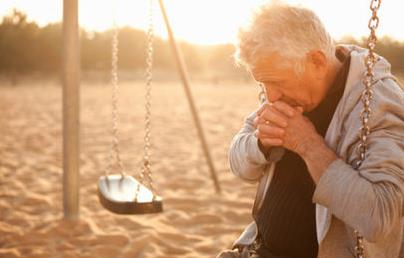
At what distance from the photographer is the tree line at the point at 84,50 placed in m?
36.8

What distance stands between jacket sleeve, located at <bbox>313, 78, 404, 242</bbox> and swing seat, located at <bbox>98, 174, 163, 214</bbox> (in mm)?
1487

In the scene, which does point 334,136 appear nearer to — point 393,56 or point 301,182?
point 301,182

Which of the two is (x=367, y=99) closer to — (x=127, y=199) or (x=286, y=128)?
(x=286, y=128)

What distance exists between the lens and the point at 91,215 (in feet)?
16.1

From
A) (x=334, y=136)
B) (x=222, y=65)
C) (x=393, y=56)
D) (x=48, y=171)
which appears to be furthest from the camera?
(x=222, y=65)

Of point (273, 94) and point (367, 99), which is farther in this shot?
point (273, 94)

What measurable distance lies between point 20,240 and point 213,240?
159 cm

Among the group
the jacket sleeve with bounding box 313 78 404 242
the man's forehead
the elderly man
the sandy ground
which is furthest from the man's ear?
the sandy ground

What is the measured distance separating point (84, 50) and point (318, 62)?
42.1 meters

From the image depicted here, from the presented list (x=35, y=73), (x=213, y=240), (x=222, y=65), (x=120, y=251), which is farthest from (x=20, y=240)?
(x=222, y=65)

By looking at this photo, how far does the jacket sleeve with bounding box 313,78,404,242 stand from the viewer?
1617mm

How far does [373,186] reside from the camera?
163cm

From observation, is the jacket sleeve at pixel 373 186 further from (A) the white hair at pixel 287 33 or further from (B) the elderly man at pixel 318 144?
(A) the white hair at pixel 287 33

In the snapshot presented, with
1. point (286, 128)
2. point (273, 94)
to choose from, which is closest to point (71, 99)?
point (273, 94)
